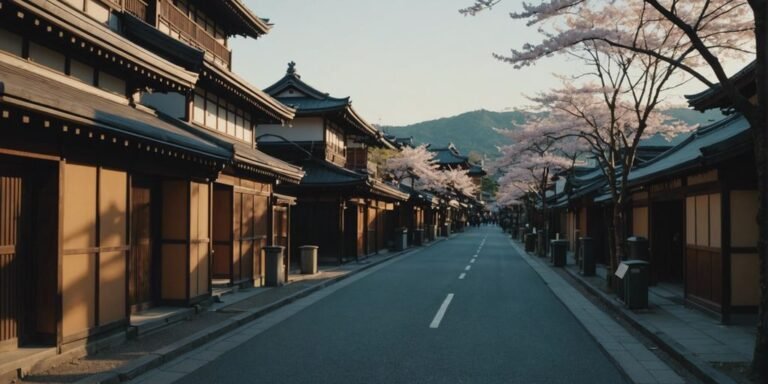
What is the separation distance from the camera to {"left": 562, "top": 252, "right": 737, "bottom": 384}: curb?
7.79m

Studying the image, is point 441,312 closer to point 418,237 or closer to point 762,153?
point 762,153

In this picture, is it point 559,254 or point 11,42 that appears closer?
point 11,42

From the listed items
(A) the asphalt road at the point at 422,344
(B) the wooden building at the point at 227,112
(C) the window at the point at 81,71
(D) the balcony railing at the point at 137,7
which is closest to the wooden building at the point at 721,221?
(A) the asphalt road at the point at 422,344

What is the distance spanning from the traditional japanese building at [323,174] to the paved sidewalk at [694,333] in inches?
594

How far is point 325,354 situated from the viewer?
9469mm

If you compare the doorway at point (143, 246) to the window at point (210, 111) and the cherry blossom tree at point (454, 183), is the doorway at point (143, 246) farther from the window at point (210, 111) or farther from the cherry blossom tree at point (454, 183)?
the cherry blossom tree at point (454, 183)

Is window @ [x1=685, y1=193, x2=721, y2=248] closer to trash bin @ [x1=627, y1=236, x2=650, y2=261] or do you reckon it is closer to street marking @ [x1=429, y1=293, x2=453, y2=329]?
trash bin @ [x1=627, y1=236, x2=650, y2=261]

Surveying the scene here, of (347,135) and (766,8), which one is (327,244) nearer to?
(347,135)

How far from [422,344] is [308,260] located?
13.3 metres

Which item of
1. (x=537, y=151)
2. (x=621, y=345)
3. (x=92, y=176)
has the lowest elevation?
(x=621, y=345)

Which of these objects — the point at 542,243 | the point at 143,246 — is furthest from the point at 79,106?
the point at 542,243

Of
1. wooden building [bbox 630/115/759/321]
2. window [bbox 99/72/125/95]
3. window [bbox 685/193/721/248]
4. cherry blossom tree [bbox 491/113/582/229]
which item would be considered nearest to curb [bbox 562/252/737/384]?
wooden building [bbox 630/115/759/321]

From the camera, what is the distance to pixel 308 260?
23.0 m

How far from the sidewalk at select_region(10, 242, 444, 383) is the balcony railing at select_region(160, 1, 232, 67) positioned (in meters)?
7.85
